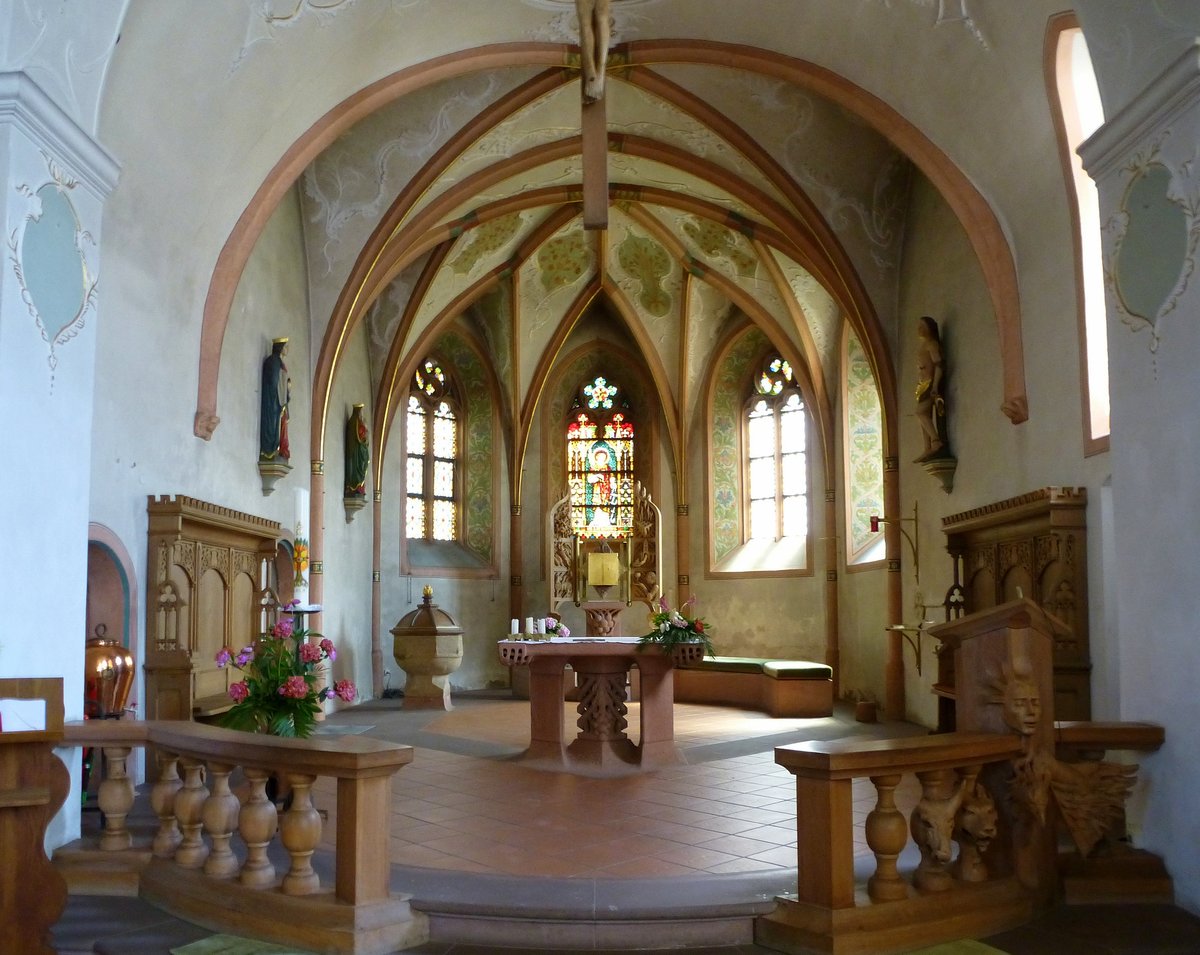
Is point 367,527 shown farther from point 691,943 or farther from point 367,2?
point 691,943

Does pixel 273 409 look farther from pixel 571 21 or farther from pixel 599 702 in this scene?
pixel 571 21

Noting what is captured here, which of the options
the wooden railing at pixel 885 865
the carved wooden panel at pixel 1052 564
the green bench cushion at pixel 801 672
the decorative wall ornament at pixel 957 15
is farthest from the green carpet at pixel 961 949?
the green bench cushion at pixel 801 672

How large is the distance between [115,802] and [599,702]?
4627 mm

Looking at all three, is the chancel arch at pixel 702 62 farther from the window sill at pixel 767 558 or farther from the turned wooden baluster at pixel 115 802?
the window sill at pixel 767 558

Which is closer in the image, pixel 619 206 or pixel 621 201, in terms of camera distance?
pixel 621 201

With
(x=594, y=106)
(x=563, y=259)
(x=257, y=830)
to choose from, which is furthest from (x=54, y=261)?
(x=563, y=259)

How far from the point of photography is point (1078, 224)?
26.1 feet

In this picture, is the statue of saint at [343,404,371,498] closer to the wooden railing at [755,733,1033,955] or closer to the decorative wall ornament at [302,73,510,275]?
the decorative wall ornament at [302,73,510,275]

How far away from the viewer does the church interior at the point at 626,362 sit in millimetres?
5059

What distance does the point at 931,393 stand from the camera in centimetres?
1074

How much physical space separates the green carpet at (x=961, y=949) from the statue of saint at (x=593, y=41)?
213 inches

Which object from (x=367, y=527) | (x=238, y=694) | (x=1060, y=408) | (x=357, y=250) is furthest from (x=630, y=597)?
(x=238, y=694)

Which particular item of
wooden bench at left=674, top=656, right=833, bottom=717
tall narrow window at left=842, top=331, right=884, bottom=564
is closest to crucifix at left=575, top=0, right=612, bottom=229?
wooden bench at left=674, top=656, right=833, bottom=717

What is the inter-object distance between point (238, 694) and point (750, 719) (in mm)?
7186
